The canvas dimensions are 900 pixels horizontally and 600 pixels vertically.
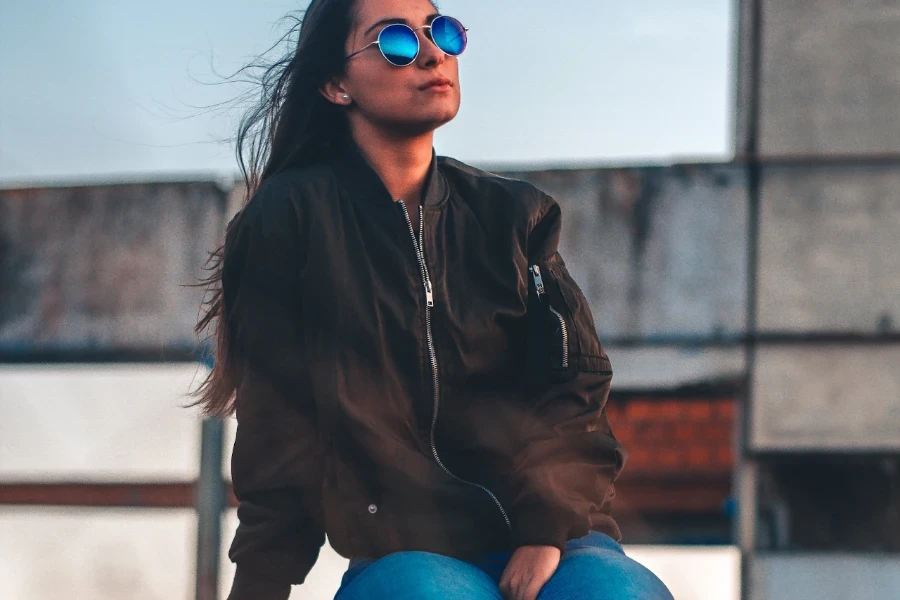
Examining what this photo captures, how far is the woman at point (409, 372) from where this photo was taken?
1678 mm

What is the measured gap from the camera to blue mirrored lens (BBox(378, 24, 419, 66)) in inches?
71.2

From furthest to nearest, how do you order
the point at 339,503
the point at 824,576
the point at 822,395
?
1. the point at 822,395
2. the point at 824,576
3. the point at 339,503

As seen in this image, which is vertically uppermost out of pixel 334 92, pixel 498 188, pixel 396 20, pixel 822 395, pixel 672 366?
pixel 396 20

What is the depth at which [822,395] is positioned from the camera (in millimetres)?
5098

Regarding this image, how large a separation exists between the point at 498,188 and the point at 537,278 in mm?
187

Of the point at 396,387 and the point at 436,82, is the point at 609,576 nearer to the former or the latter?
the point at 396,387

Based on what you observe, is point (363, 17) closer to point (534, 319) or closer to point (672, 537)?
point (534, 319)

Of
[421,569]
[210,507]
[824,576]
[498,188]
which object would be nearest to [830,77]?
[824,576]

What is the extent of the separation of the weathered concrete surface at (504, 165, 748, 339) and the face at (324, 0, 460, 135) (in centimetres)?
331

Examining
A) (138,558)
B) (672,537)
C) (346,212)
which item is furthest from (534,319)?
(138,558)

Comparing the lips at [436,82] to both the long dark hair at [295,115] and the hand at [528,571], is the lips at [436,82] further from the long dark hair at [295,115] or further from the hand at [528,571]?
the hand at [528,571]

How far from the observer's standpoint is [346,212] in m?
1.80

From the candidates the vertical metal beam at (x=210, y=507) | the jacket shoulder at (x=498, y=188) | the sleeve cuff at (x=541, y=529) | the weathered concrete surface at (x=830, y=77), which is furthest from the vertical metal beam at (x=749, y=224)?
the sleeve cuff at (x=541, y=529)

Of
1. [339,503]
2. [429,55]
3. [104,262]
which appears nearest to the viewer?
[339,503]
